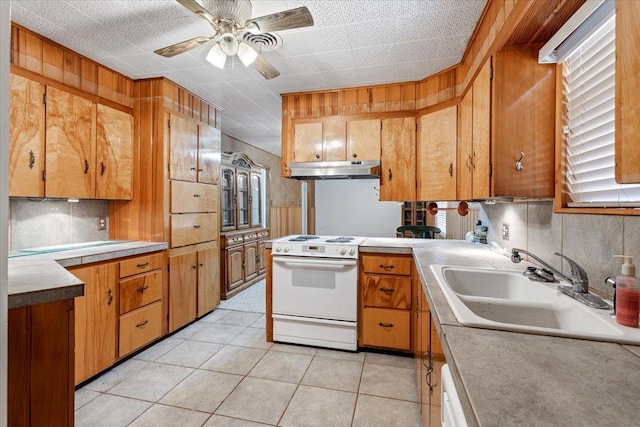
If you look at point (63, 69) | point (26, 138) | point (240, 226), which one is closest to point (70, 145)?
point (26, 138)

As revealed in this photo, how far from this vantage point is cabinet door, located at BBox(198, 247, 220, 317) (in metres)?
3.40

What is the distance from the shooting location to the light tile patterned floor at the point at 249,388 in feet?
5.98

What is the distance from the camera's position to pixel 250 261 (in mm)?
4840

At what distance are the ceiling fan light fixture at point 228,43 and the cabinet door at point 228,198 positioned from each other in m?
2.59

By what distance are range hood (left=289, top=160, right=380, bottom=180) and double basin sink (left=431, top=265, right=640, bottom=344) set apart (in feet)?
4.65

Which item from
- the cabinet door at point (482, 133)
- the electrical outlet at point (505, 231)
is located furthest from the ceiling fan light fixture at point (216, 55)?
the electrical outlet at point (505, 231)

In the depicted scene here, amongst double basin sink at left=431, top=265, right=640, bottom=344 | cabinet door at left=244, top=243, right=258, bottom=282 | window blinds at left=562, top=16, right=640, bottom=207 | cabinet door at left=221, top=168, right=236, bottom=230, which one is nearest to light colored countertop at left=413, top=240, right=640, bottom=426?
double basin sink at left=431, top=265, right=640, bottom=344

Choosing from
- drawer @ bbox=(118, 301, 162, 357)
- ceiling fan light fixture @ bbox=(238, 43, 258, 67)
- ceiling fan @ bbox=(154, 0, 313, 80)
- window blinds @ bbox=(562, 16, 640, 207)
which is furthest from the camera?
drawer @ bbox=(118, 301, 162, 357)

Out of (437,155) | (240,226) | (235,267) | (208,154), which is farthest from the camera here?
(240,226)

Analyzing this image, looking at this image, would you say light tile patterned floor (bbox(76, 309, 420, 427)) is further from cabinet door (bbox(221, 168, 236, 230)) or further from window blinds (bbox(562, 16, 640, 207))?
cabinet door (bbox(221, 168, 236, 230))

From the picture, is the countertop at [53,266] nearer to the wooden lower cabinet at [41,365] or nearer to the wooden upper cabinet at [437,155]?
the wooden lower cabinet at [41,365]

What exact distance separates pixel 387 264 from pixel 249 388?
141 centimetres

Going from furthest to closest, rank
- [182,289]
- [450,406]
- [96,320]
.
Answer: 1. [182,289]
2. [96,320]
3. [450,406]

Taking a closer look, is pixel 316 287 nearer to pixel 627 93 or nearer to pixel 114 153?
pixel 114 153
